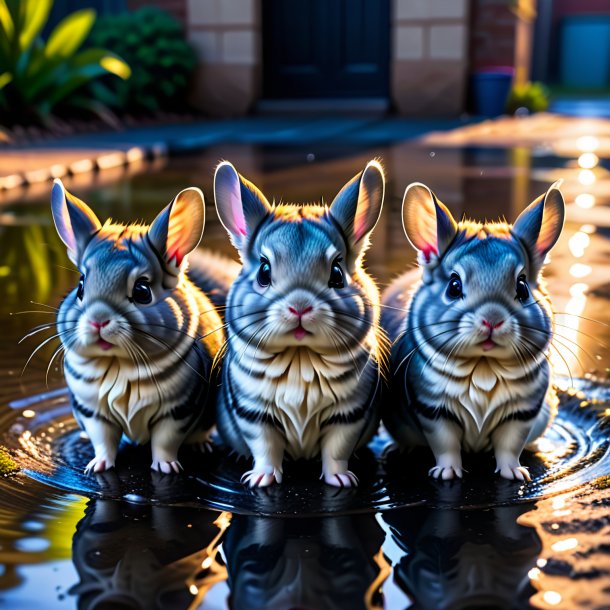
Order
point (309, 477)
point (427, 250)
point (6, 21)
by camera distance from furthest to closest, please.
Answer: point (6, 21) → point (309, 477) → point (427, 250)

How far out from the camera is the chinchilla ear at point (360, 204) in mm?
3264

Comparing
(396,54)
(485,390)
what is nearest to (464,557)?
(485,390)

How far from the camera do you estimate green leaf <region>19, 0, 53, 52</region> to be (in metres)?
14.8

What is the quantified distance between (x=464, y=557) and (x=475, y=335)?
2.25ft

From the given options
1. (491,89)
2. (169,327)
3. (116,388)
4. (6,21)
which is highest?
(6,21)

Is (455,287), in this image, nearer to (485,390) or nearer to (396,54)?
(485,390)

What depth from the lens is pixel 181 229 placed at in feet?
11.3

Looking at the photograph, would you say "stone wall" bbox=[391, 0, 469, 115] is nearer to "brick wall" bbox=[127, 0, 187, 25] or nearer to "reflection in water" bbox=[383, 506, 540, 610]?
"brick wall" bbox=[127, 0, 187, 25]

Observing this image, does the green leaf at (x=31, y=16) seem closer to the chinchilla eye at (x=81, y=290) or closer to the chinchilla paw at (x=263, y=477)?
the chinchilla eye at (x=81, y=290)

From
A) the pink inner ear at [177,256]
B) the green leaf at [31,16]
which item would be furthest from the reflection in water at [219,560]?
the green leaf at [31,16]

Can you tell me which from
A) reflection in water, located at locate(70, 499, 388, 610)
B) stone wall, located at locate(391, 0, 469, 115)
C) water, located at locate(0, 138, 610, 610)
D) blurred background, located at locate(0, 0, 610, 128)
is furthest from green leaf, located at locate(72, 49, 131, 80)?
reflection in water, located at locate(70, 499, 388, 610)

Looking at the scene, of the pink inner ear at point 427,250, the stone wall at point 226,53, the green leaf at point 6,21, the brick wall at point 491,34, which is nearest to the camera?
the pink inner ear at point 427,250

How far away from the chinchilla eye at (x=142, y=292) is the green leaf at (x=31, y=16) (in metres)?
12.6

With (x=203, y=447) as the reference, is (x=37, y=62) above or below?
above
